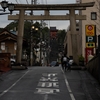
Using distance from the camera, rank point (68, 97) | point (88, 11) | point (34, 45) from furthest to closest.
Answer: point (34, 45) → point (88, 11) → point (68, 97)

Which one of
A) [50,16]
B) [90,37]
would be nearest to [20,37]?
[50,16]

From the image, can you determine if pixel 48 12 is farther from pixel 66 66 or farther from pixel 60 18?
pixel 66 66

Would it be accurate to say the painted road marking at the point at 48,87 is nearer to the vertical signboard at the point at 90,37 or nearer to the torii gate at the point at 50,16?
the vertical signboard at the point at 90,37

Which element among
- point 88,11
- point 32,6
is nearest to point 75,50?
point 32,6

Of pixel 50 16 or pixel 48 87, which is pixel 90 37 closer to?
pixel 50 16

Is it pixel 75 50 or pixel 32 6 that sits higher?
pixel 32 6

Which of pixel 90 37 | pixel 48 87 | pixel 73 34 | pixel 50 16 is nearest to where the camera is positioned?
pixel 48 87

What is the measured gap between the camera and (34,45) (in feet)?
223

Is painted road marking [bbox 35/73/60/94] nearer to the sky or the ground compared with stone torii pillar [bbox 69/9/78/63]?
nearer to the ground

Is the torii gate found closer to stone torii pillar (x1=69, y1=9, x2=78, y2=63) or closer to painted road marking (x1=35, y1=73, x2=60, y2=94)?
stone torii pillar (x1=69, y1=9, x2=78, y2=63)

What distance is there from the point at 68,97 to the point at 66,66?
17293 millimetres

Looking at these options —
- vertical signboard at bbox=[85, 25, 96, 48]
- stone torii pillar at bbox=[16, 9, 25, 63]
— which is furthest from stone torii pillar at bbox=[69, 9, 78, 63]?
stone torii pillar at bbox=[16, 9, 25, 63]

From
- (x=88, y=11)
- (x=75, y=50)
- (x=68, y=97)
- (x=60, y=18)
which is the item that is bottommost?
(x=68, y=97)

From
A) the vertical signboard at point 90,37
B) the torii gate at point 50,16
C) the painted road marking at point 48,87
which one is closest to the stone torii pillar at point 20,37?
the torii gate at point 50,16
